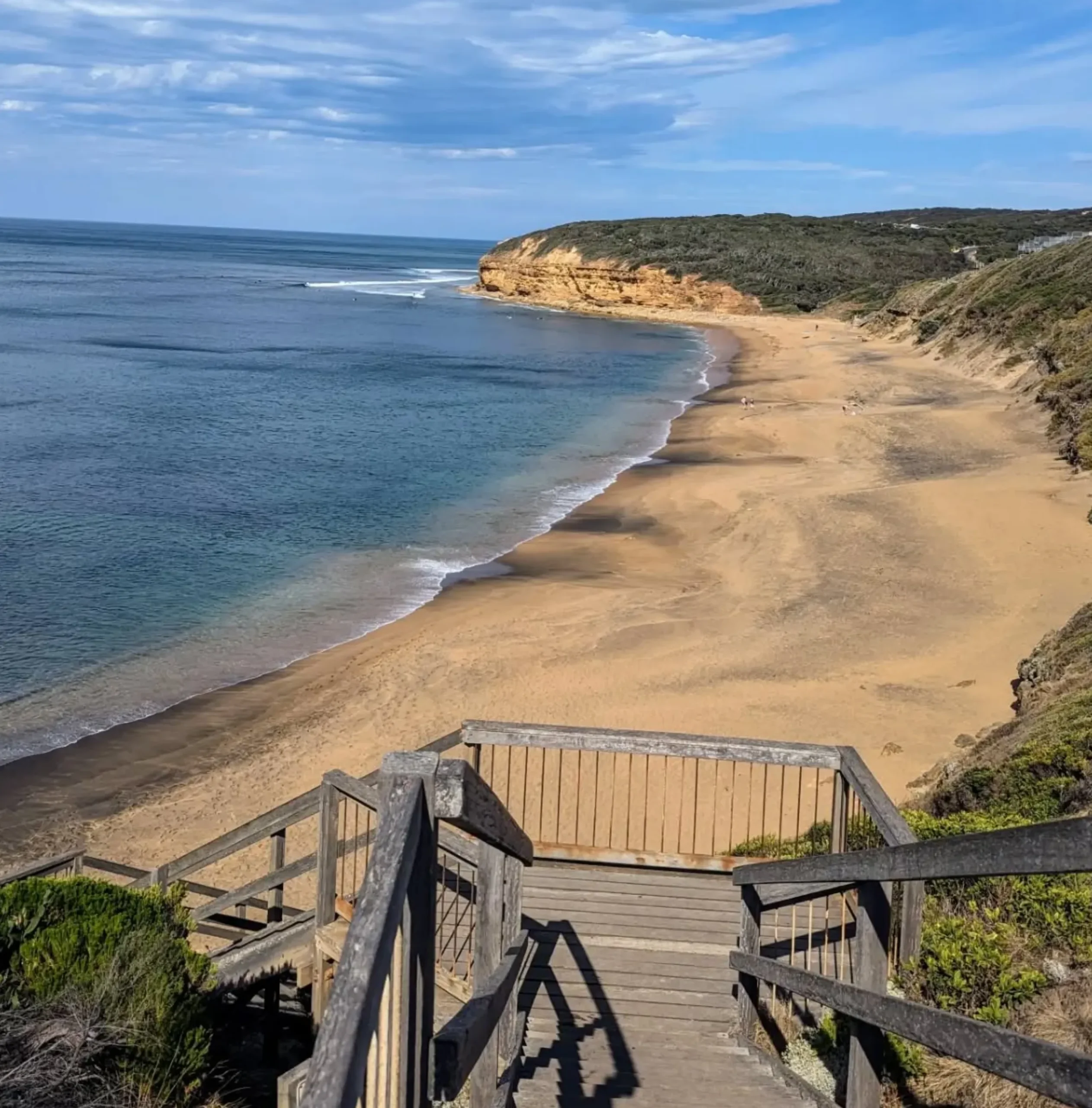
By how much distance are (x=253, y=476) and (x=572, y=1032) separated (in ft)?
83.6

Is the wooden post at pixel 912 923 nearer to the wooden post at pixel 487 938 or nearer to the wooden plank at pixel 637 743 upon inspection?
the wooden plank at pixel 637 743

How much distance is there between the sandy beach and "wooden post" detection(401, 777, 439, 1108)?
9482mm

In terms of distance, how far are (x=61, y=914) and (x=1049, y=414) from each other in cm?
3296

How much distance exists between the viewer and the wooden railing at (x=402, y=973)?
1.88 m

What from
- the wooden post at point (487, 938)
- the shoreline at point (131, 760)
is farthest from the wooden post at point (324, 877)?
the shoreline at point (131, 760)

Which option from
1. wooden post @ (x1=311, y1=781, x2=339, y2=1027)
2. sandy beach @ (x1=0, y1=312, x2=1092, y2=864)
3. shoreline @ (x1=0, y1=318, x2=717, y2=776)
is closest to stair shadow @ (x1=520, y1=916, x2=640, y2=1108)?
wooden post @ (x1=311, y1=781, x2=339, y2=1027)

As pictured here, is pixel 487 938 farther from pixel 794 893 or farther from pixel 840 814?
pixel 840 814

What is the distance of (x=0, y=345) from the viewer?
54062mm

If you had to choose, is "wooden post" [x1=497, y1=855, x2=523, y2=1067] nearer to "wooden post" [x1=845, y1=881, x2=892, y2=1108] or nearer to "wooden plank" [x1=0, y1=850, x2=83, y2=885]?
"wooden post" [x1=845, y1=881, x2=892, y2=1108]

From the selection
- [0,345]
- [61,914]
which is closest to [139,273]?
[0,345]

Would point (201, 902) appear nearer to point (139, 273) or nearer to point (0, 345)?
point (0, 345)

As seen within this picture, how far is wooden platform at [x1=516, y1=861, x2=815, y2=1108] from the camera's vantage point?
477 cm

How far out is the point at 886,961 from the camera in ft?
12.4

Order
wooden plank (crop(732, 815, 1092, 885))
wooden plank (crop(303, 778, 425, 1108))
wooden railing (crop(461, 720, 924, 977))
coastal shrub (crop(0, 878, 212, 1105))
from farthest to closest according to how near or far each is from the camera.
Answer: wooden railing (crop(461, 720, 924, 977)) → coastal shrub (crop(0, 878, 212, 1105)) → wooden plank (crop(732, 815, 1092, 885)) → wooden plank (crop(303, 778, 425, 1108))
